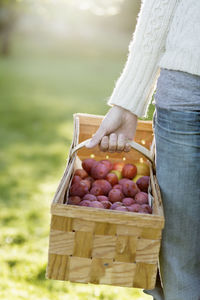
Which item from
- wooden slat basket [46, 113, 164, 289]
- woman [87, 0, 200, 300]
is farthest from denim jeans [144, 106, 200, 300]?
wooden slat basket [46, 113, 164, 289]

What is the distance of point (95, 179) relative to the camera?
1501 millimetres

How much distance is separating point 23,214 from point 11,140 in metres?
2.07

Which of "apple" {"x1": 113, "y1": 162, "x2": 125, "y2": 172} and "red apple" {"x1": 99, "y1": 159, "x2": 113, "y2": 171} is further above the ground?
"red apple" {"x1": 99, "y1": 159, "x2": 113, "y2": 171}

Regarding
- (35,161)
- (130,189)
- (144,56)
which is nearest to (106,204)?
(130,189)

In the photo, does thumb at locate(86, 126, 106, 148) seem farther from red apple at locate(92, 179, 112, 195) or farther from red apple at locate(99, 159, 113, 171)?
red apple at locate(99, 159, 113, 171)

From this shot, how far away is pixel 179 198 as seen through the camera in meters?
1.18

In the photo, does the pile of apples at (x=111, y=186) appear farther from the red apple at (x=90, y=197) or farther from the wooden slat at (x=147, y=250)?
the wooden slat at (x=147, y=250)

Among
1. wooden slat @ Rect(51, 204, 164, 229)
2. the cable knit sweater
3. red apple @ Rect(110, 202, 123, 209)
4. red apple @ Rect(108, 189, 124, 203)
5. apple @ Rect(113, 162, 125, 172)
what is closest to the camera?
wooden slat @ Rect(51, 204, 164, 229)

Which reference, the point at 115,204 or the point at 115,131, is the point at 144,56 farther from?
the point at 115,204

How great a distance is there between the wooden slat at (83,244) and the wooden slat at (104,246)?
0.01 m

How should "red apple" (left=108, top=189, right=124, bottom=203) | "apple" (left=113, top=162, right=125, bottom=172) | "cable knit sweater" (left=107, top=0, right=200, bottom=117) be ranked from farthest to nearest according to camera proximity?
"apple" (left=113, top=162, right=125, bottom=172)
"red apple" (left=108, top=189, right=124, bottom=203)
"cable knit sweater" (left=107, top=0, right=200, bottom=117)

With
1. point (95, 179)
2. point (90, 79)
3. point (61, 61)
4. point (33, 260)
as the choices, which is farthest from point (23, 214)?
point (61, 61)

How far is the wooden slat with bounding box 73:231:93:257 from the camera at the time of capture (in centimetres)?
→ 105

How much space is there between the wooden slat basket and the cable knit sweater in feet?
1.07
